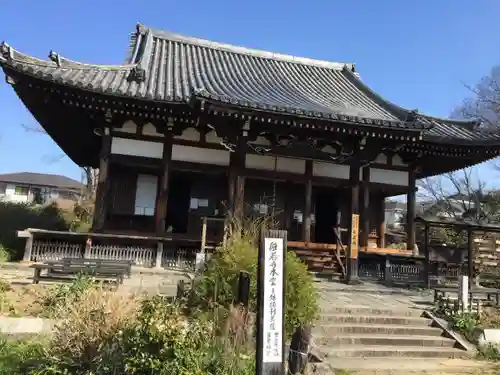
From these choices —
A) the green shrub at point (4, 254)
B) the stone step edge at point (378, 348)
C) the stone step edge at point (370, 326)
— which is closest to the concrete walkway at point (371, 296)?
the stone step edge at point (370, 326)

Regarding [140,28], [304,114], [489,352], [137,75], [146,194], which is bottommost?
[489,352]

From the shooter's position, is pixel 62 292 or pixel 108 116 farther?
pixel 108 116

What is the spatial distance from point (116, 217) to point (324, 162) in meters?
6.90

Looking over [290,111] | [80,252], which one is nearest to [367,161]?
[290,111]

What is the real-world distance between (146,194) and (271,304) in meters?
10.5

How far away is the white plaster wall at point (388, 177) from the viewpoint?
14.5 meters

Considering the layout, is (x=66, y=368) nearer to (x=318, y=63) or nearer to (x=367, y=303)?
(x=367, y=303)

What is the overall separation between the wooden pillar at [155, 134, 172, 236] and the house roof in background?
1831 inches

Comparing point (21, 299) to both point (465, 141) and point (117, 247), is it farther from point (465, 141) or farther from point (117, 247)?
point (465, 141)

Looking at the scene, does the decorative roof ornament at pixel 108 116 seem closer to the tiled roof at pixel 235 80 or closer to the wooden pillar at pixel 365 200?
the tiled roof at pixel 235 80

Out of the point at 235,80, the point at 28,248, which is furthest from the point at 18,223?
the point at 235,80

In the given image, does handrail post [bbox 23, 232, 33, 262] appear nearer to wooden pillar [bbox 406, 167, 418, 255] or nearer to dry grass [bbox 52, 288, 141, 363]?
dry grass [bbox 52, 288, 141, 363]

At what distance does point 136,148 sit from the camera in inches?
505

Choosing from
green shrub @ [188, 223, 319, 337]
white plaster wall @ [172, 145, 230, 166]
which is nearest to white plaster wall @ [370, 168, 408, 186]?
white plaster wall @ [172, 145, 230, 166]
